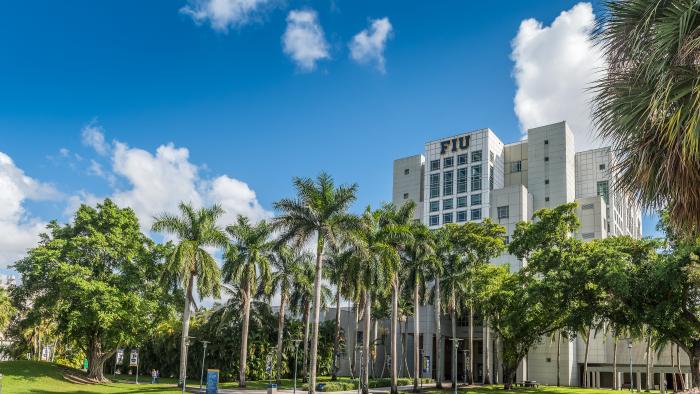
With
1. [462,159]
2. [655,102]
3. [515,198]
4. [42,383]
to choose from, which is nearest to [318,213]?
[42,383]

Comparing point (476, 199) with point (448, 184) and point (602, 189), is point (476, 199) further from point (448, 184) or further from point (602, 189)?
point (602, 189)

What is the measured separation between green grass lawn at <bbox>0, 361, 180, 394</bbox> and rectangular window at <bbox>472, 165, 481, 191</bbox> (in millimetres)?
56940

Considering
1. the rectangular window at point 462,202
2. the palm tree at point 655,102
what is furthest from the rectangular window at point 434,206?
the palm tree at point 655,102

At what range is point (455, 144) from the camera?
92.9 m

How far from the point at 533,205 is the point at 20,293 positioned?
6478 centimetres

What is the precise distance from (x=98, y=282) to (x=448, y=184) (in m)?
58.7

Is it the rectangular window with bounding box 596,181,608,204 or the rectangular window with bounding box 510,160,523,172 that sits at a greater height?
the rectangular window with bounding box 510,160,523,172

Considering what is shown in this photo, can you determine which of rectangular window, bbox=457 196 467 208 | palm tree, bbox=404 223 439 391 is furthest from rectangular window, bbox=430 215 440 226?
palm tree, bbox=404 223 439 391

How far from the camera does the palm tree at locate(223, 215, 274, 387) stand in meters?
51.9

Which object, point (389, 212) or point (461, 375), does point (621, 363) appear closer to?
point (461, 375)

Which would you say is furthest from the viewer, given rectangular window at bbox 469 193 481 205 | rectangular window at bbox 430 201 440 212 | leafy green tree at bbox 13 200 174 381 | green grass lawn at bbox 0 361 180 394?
rectangular window at bbox 430 201 440 212

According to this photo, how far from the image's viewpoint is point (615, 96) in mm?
10203

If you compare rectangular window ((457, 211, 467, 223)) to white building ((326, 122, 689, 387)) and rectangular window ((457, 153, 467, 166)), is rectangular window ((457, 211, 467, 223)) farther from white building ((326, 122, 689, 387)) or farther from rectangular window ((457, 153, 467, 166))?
rectangular window ((457, 153, 467, 166))

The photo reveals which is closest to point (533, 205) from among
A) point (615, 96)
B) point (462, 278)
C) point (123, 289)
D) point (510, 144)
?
point (510, 144)
